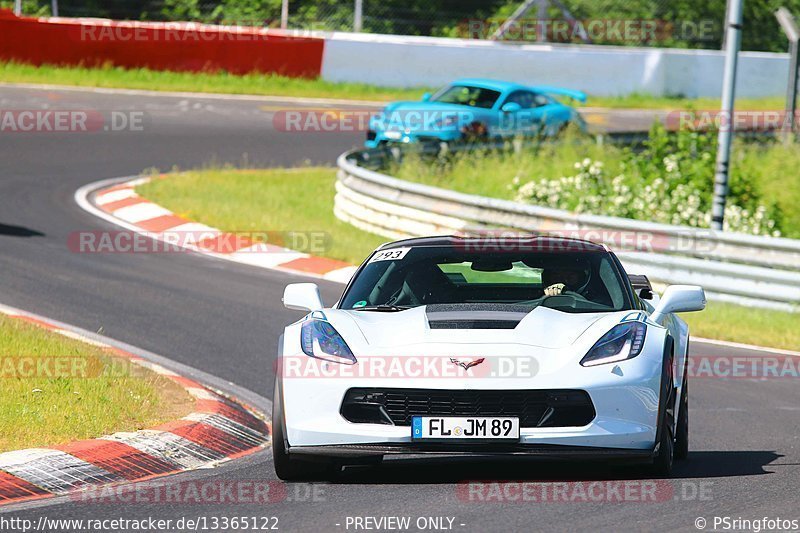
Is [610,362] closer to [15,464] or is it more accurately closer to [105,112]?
[15,464]

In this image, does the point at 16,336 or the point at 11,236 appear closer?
the point at 16,336

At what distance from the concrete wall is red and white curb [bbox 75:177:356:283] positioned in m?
12.0

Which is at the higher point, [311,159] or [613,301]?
[613,301]

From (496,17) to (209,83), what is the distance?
8.89 m

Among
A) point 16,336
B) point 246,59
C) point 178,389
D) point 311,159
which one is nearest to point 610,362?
point 178,389

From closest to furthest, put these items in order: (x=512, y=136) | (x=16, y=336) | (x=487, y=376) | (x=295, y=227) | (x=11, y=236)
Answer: (x=487, y=376)
(x=16, y=336)
(x=11, y=236)
(x=295, y=227)
(x=512, y=136)

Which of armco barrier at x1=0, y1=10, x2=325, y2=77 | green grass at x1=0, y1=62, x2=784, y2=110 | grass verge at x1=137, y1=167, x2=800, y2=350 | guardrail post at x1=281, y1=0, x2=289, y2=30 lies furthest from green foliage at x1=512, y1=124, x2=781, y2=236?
guardrail post at x1=281, y1=0, x2=289, y2=30

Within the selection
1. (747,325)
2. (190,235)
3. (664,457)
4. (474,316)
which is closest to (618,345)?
(664,457)

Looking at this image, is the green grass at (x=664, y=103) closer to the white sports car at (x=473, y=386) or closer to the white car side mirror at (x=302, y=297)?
the white car side mirror at (x=302, y=297)

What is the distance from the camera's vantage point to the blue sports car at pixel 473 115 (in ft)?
74.6

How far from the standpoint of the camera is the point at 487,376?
21.0 ft

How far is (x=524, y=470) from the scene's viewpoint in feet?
23.2

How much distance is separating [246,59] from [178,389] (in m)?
21.7

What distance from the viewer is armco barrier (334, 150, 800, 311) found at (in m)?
13.9
